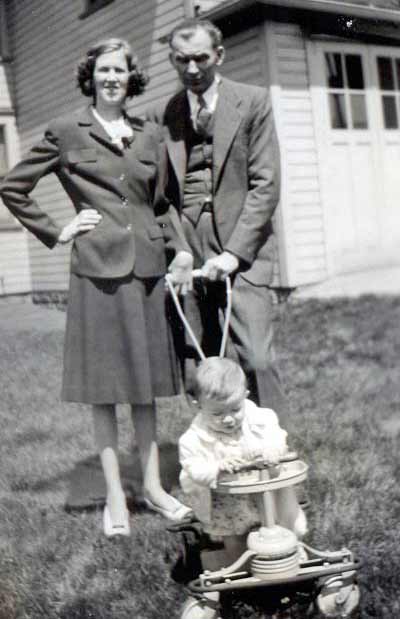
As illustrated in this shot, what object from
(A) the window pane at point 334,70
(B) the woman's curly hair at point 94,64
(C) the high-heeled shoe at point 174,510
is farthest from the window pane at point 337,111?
(C) the high-heeled shoe at point 174,510

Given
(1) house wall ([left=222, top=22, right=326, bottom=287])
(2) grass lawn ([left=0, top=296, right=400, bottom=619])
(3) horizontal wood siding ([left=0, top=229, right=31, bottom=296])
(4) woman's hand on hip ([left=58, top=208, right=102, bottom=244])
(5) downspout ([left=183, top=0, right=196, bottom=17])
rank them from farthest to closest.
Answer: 1. (3) horizontal wood siding ([left=0, top=229, right=31, bottom=296])
2. (5) downspout ([left=183, top=0, right=196, bottom=17])
3. (1) house wall ([left=222, top=22, right=326, bottom=287])
4. (4) woman's hand on hip ([left=58, top=208, right=102, bottom=244])
5. (2) grass lawn ([left=0, top=296, right=400, bottom=619])

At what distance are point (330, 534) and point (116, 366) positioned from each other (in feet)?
3.55

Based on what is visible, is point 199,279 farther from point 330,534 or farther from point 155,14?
point 155,14

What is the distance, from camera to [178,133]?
9.95 feet

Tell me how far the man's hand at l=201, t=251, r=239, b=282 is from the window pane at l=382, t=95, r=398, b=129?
284 inches

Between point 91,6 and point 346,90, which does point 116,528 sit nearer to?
point 346,90

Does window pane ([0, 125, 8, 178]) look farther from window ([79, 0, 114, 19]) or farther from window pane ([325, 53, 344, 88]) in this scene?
window pane ([325, 53, 344, 88])

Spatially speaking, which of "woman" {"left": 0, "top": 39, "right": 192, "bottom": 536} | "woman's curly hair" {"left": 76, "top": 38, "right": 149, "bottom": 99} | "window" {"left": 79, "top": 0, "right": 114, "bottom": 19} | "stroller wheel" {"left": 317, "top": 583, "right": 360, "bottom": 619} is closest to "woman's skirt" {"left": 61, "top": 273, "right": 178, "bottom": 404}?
"woman" {"left": 0, "top": 39, "right": 192, "bottom": 536}

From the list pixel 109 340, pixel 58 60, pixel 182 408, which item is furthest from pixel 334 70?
pixel 109 340

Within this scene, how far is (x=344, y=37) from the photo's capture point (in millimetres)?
8844

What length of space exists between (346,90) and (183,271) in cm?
682

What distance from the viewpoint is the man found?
9.61ft

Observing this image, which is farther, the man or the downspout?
the downspout

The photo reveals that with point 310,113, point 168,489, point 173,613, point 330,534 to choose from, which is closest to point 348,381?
point 168,489
